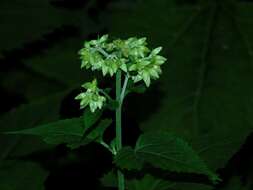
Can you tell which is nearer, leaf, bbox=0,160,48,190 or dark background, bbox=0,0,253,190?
leaf, bbox=0,160,48,190

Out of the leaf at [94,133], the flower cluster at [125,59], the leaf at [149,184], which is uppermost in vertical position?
the flower cluster at [125,59]

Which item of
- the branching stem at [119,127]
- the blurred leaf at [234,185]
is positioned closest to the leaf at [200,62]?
the blurred leaf at [234,185]

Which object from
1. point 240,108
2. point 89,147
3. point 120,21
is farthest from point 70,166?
point 240,108

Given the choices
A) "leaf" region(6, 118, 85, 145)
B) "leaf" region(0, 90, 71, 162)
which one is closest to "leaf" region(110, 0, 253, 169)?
"leaf" region(0, 90, 71, 162)

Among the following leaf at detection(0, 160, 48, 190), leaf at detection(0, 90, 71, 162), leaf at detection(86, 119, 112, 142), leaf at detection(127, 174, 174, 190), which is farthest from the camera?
leaf at detection(0, 90, 71, 162)

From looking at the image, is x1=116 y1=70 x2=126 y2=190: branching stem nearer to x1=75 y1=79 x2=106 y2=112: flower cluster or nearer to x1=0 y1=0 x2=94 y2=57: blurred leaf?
x1=75 y1=79 x2=106 y2=112: flower cluster

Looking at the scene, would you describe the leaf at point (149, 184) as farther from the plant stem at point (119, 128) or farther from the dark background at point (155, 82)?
the plant stem at point (119, 128)

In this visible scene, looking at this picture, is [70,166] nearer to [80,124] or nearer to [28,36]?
[28,36]

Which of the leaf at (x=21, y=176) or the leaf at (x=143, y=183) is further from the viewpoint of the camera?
the leaf at (x=21, y=176)
